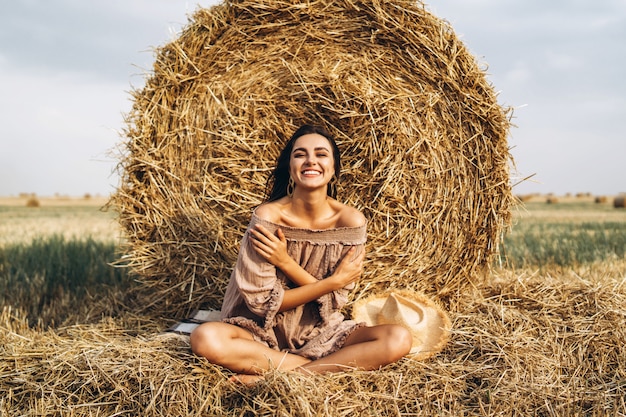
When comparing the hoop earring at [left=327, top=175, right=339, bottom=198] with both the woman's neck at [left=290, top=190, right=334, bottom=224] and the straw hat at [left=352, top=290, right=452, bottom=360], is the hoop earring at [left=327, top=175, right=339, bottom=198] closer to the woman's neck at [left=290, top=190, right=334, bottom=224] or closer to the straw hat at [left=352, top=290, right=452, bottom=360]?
the woman's neck at [left=290, top=190, right=334, bottom=224]

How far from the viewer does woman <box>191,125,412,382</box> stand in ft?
8.02

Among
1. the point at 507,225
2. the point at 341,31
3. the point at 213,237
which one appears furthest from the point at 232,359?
the point at 341,31

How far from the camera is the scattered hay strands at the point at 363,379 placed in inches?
85.7

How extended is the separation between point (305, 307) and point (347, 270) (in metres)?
0.30

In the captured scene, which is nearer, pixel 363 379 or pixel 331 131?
pixel 363 379

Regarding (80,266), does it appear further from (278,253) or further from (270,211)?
(278,253)

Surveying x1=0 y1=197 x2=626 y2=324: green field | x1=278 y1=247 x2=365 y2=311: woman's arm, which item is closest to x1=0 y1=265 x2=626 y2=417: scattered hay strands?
x1=278 y1=247 x2=365 y2=311: woman's arm

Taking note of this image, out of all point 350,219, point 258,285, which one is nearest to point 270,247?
point 258,285

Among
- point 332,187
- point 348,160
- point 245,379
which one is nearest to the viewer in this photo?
point 245,379

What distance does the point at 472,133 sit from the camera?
3215 mm

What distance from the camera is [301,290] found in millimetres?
2539

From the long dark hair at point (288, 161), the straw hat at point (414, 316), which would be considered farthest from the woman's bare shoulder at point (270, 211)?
the straw hat at point (414, 316)

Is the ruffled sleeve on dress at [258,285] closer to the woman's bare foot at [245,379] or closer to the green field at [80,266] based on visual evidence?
the woman's bare foot at [245,379]

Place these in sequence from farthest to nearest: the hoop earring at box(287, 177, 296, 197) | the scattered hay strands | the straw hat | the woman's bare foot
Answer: the hoop earring at box(287, 177, 296, 197), the straw hat, the woman's bare foot, the scattered hay strands
